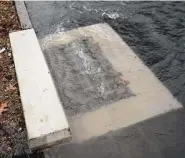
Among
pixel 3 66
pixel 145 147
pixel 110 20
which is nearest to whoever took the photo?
pixel 145 147

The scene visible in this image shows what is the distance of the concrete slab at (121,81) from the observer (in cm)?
409

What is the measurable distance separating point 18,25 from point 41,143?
339 centimetres

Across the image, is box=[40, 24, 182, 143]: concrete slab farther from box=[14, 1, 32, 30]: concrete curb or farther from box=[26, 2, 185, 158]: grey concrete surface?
box=[14, 1, 32, 30]: concrete curb

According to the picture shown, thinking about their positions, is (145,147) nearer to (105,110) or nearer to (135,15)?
(105,110)

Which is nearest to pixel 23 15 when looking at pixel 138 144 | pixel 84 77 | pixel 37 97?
pixel 84 77

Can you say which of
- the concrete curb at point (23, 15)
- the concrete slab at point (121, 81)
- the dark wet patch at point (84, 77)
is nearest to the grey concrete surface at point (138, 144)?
the concrete slab at point (121, 81)

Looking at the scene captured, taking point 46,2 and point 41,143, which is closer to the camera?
point 41,143

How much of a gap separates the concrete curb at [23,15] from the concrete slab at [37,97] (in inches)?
27.7

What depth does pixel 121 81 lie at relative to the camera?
15.5 ft

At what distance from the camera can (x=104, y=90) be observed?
4.60 m

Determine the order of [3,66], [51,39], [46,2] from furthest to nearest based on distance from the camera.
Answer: [46,2], [51,39], [3,66]

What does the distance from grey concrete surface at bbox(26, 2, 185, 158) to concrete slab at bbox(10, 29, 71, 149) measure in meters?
0.21

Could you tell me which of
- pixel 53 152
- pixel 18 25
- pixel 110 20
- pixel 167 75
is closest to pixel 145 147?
pixel 53 152

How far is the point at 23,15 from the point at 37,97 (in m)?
2.96
